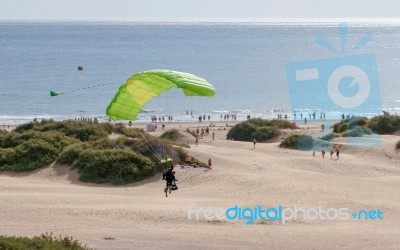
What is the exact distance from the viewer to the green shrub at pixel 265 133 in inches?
1454

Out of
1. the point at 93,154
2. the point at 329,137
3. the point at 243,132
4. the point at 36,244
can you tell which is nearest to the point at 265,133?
the point at 243,132

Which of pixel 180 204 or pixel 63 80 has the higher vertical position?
pixel 63 80

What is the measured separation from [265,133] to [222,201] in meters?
16.6

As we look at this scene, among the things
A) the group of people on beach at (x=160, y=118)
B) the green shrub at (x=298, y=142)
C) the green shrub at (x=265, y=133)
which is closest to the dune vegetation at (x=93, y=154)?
the green shrub at (x=298, y=142)

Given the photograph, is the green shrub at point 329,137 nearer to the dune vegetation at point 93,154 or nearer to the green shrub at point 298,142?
the green shrub at point 298,142

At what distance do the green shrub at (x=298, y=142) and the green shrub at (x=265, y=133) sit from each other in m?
3.57

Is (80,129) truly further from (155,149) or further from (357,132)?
(357,132)

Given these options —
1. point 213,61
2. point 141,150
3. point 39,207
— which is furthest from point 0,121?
point 213,61

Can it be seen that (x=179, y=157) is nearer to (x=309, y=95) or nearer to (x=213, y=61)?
(x=309, y=95)

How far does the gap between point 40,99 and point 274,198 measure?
53366 mm

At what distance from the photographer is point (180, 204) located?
798 inches

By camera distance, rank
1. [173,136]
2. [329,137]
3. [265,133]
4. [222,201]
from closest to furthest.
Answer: [222,201]
[173,136]
[329,137]
[265,133]

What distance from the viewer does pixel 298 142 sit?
3297cm

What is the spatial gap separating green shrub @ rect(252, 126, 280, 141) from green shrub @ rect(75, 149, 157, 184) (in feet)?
42.9
